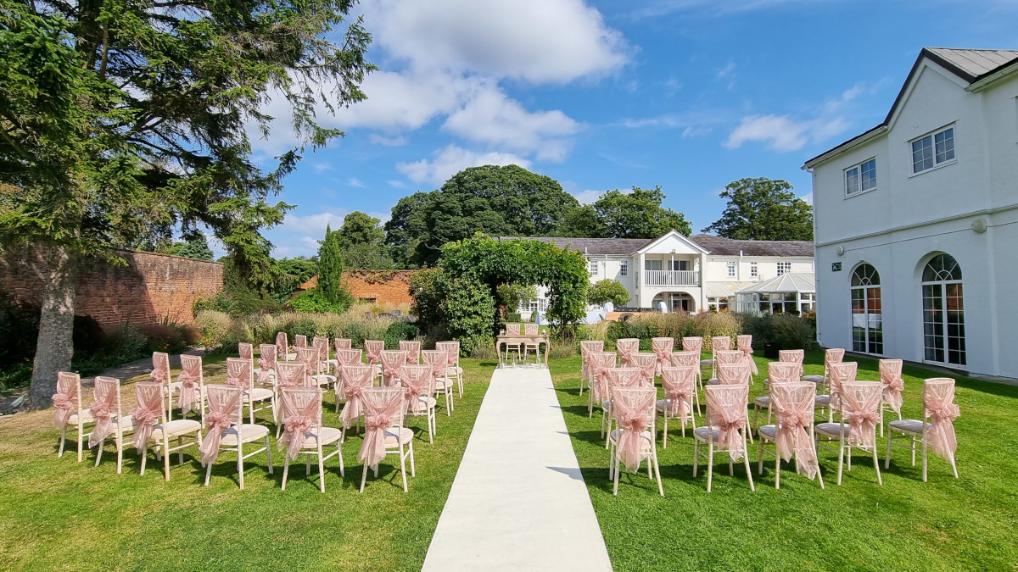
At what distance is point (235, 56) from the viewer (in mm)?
9391

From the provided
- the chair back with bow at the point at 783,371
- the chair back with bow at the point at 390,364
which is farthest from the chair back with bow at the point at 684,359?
the chair back with bow at the point at 390,364

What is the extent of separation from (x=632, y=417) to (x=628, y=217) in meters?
41.9

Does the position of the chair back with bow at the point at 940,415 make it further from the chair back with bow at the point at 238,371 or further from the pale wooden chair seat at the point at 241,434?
the chair back with bow at the point at 238,371

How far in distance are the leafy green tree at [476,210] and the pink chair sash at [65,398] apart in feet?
121

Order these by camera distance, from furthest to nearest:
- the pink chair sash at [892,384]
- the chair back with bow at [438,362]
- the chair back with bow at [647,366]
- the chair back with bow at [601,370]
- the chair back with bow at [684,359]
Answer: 1. the chair back with bow at [438,362]
2. the chair back with bow at [684,359]
3. the chair back with bow at [647,366]
4. the chair back with bow at [601,370]
5. the pink chair sash at [892,384]

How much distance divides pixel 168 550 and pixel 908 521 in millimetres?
5828

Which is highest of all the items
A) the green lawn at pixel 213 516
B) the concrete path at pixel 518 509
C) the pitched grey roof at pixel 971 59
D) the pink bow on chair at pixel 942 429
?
the pitched grey roof at pixel 971 59

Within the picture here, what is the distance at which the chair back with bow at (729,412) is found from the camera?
4508mm

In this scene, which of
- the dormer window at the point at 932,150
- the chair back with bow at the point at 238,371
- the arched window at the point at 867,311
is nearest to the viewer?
the chair back with bow at the point at 238,371

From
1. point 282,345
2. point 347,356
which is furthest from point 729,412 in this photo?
point 282,345

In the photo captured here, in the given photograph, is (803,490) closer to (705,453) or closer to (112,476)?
(705,453)

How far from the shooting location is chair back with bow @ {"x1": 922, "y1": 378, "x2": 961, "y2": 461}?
4.75 m

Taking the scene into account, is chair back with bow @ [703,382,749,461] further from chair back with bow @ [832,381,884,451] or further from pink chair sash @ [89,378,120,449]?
pink chair sash @ [89,378,120,449]

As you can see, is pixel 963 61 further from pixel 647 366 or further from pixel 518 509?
pixel 518 509
